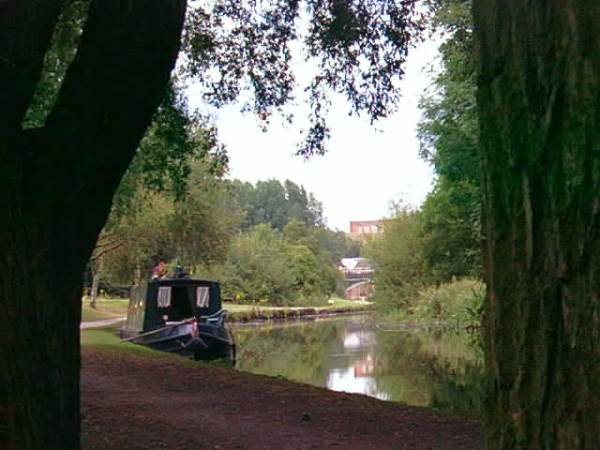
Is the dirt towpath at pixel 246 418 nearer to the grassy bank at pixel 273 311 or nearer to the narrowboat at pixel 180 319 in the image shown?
the narrowboat at pixel 180 319

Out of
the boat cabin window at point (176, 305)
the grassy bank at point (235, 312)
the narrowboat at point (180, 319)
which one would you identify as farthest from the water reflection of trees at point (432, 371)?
the grassy bank at point (235, 312)

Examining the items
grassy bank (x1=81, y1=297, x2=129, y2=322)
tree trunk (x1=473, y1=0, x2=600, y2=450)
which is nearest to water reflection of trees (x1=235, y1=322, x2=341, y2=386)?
grassy bank (x1=81, y1=297, x2=129, y2=322)

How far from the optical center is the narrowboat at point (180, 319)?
22906mm

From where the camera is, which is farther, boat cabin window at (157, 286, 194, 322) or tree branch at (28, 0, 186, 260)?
boat cabin window at (157, 286, 194, 322)

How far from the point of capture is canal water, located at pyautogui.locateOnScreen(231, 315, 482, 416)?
640 inches

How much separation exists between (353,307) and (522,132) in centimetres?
7097

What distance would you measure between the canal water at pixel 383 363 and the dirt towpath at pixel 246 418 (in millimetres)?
2420

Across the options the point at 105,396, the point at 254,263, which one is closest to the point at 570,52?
the point at 105,396

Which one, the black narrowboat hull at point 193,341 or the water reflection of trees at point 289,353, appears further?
the black narrowboat hull at point 193,341

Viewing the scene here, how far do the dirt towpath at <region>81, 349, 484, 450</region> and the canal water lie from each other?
7.94 ft

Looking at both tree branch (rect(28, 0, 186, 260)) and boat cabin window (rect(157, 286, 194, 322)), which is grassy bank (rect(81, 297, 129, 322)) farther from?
tree branch (rect(28, 0, 186, 260))

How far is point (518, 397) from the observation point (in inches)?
81.0

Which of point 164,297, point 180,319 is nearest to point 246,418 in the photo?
point 164,297

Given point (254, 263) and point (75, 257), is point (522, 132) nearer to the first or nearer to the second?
point (75, 257)
